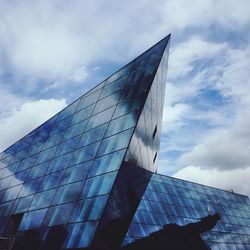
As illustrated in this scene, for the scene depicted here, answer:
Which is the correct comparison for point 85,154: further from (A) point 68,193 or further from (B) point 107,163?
(B) point 107,163

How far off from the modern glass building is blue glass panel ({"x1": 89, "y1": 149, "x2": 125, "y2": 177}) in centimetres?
9

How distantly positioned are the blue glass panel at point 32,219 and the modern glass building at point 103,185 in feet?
0.30

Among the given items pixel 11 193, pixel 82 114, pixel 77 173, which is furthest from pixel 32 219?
pixel 82 114

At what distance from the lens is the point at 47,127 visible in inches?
1292

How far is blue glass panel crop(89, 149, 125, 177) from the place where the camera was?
17.9 meters

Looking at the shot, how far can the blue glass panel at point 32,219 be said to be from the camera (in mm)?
19797

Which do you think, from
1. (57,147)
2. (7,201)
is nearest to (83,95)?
(57,147)

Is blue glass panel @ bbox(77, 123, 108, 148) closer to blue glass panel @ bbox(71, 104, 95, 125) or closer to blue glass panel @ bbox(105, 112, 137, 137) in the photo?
blue glass panel @ bbox(105, 112, 137, 137)

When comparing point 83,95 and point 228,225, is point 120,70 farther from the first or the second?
point 228,225

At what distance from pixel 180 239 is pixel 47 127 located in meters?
19.8

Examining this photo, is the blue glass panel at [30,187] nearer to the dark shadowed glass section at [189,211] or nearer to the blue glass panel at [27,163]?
the blue glass panel at [27,163]

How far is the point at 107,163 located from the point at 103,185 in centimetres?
181

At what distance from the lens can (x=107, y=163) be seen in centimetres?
1856

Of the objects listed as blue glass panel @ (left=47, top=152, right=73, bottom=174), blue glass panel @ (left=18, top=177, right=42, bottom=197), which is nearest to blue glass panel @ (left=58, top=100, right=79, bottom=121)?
blue glass panel @ (left=47, top=152, right=73, bottom=174)
